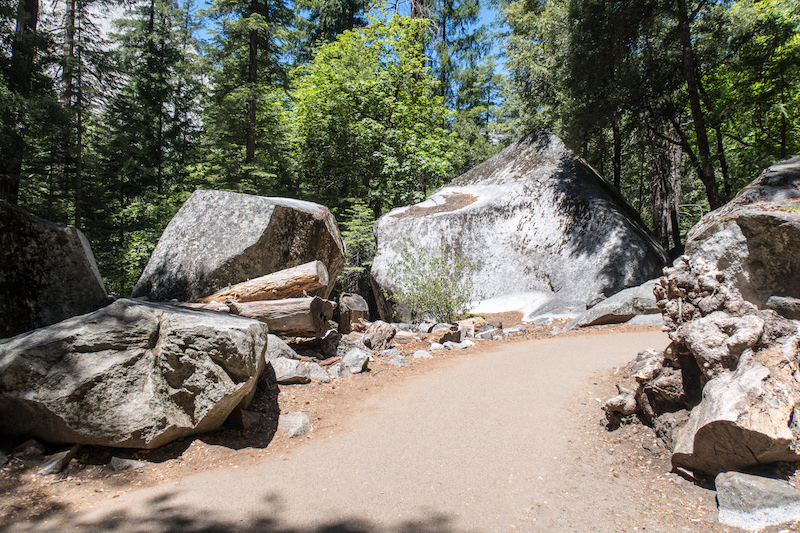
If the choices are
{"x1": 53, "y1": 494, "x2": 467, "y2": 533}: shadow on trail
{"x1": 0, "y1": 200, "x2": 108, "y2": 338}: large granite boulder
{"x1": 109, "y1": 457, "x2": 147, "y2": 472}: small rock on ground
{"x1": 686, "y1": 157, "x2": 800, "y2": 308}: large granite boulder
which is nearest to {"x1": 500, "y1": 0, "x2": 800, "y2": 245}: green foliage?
{"x1": 686, "y1": 157, "x2": 800, "y2": 308}: large granite boulder

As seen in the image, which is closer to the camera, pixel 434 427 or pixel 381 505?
pixel 381 505

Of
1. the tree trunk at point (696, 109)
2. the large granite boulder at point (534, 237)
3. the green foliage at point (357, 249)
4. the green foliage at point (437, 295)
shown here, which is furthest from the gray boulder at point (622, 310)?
the green foliage at point (357, 249)

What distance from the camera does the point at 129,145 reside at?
15484 mm

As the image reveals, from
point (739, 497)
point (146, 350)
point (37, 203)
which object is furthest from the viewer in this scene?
point (37, 203)

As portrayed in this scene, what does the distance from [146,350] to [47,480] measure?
0.97 m

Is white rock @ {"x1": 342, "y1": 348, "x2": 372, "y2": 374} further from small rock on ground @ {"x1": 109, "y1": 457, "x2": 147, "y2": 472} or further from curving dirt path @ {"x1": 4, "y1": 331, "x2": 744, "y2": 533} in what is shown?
small rock on ground @ {"x1": 109, "y1": 457, "x2": 147, "y2": 472}

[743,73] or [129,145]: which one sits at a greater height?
[743,73]

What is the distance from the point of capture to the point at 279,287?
6270 millimetres

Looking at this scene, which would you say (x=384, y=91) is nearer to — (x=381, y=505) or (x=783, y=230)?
(x=783, y=230)

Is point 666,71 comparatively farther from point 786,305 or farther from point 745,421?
point 745,421

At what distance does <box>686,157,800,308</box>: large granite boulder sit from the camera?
13.6 feet

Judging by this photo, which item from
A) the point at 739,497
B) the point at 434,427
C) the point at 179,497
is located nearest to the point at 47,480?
the point at 179,497

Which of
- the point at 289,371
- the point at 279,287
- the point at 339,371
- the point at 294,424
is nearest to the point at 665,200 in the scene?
the point at 279,287

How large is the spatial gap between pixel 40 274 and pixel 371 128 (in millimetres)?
10974
